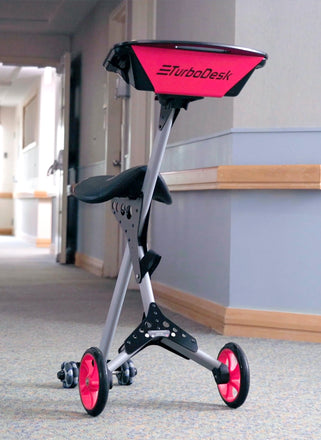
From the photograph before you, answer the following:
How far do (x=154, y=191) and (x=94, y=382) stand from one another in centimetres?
55

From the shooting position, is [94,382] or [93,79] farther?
[93,79]

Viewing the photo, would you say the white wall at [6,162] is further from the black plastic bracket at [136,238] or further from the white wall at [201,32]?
the black plastic bracket at [136,238]

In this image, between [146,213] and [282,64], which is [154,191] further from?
[282,64]

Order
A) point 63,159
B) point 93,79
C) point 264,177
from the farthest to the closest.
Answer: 1. point 63,159
2. point 93,79
3. point 264,177

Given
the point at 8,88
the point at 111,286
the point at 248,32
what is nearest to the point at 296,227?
the point at 248,32

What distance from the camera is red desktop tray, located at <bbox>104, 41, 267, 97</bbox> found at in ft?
5.66

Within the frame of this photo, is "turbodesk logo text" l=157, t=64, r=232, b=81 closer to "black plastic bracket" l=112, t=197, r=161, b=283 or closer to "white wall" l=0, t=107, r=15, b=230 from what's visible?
"black plastic bracket" l=112, t=197, r=161, b=283

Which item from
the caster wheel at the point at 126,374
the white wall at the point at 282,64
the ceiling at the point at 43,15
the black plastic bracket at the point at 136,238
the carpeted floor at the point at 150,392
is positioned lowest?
the carpeted floor at the point at 150,392

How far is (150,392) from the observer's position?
2.23m

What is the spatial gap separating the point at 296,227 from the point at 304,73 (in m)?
0.68

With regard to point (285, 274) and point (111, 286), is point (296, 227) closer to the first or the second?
point (285, 274)

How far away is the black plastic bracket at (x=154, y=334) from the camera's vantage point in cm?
194

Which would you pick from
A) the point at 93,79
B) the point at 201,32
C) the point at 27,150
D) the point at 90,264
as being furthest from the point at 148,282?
the point at 27,150

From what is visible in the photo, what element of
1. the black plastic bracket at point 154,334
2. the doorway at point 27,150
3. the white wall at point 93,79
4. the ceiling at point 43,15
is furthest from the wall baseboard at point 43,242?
the black plastic bracket at point 154,334
